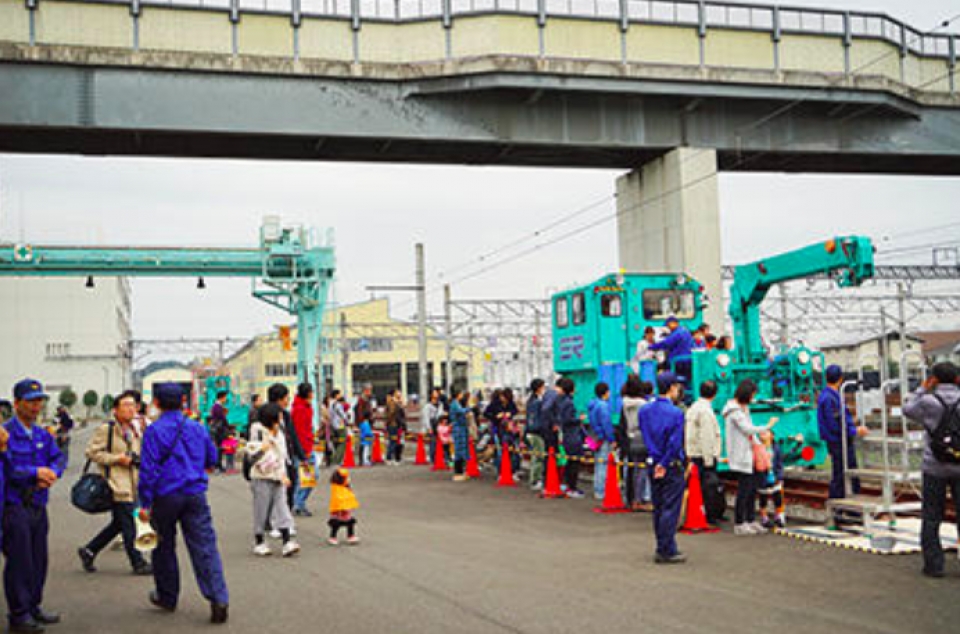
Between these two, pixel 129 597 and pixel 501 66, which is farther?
pixel 501 66

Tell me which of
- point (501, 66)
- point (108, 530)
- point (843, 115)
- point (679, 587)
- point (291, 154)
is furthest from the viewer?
point (843, 115)

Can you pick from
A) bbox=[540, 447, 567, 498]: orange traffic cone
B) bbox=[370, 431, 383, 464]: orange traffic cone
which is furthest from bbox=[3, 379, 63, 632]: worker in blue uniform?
bbox=[370, 431, 383, 464]: orange traffic cone

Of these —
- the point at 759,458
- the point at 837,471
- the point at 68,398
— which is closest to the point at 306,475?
Result: the point at 759,458

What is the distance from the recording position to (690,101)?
23250 mm

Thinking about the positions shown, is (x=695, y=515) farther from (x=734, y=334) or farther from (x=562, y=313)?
(x=562, y=313)

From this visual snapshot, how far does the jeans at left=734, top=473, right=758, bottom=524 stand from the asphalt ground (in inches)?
13.4

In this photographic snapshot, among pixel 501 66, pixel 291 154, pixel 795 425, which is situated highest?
pixel 501 66

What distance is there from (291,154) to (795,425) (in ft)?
43.4

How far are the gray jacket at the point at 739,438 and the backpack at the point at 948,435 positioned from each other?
112 inches

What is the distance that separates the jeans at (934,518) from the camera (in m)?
8.98

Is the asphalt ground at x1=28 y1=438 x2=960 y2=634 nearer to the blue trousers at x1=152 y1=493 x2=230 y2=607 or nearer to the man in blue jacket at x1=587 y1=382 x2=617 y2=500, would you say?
the blue trousers at x1=152 y1=493 x2=230 y2=607

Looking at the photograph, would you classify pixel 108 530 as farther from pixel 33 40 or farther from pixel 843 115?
pixel 843 115

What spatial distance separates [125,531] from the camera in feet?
33.1

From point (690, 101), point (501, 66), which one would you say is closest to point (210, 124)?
point (501, 66)
